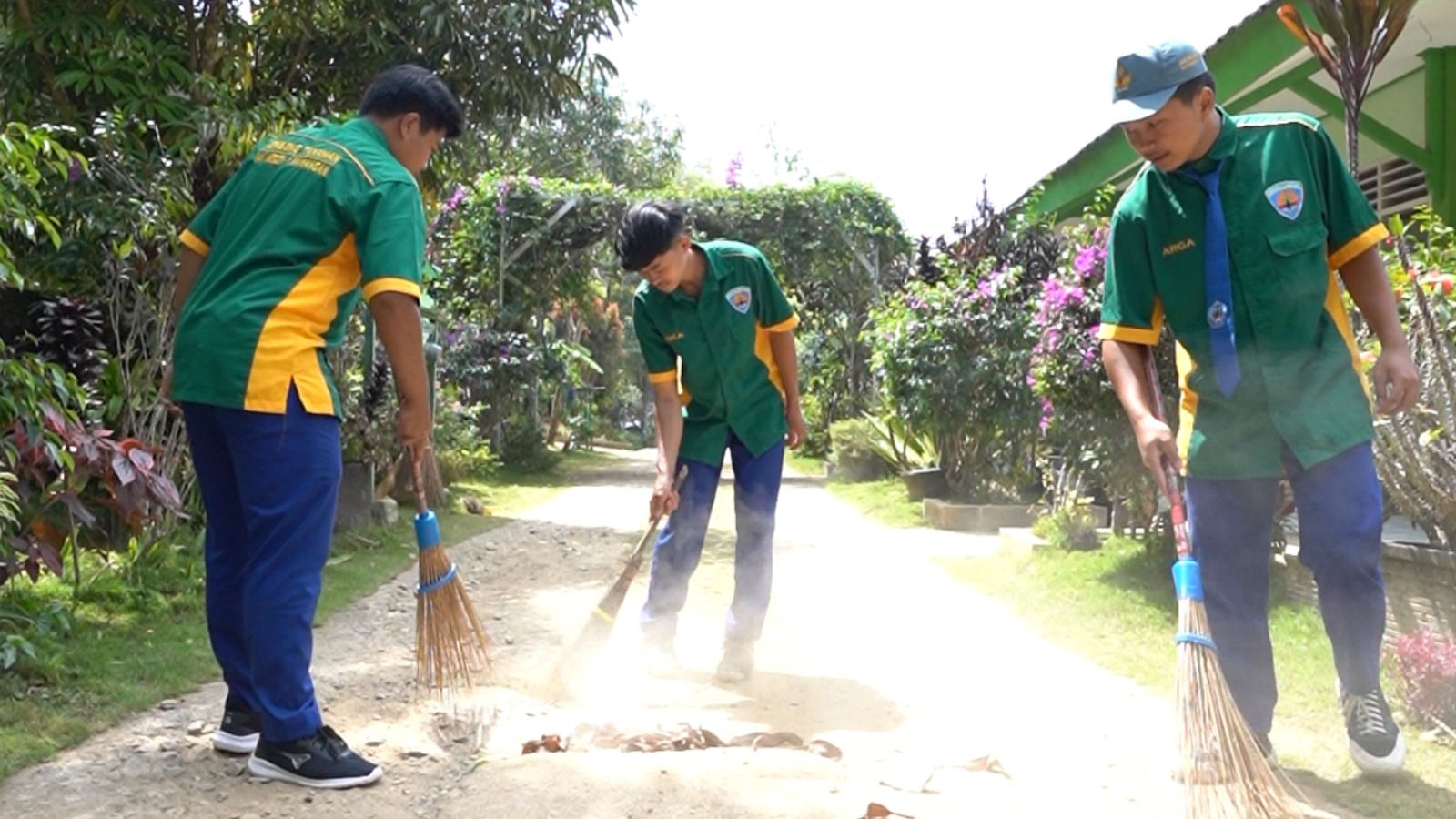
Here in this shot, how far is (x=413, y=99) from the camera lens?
3789 mm

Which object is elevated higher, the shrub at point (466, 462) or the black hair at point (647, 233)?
the black hair at point (647, 233)

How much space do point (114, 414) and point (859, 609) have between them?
386cm

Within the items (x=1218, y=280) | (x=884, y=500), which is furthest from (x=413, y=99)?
(x=884, y=500)

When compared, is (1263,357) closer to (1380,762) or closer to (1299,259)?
(1299,259)

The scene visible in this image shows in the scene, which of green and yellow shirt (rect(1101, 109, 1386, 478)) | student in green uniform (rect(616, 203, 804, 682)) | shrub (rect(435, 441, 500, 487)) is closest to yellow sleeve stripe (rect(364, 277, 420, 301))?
student in green uniform (rect(616, 203, 804, 682))

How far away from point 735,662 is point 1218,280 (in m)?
2.47

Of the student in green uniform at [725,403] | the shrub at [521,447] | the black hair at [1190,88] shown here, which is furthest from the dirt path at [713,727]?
the shrub at [521,447]

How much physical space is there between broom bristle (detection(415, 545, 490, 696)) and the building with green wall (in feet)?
19.2

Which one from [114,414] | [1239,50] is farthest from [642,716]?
[1239,50]

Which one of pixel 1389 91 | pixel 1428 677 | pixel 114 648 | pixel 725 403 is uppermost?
pixel 1389 91

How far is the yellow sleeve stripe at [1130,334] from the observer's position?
11.9 ft

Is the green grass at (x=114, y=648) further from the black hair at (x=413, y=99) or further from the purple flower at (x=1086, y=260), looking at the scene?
the purple flower at (x=1086, y=260)

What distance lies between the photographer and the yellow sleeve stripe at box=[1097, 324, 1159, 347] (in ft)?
11.9

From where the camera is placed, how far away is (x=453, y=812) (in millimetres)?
3221
